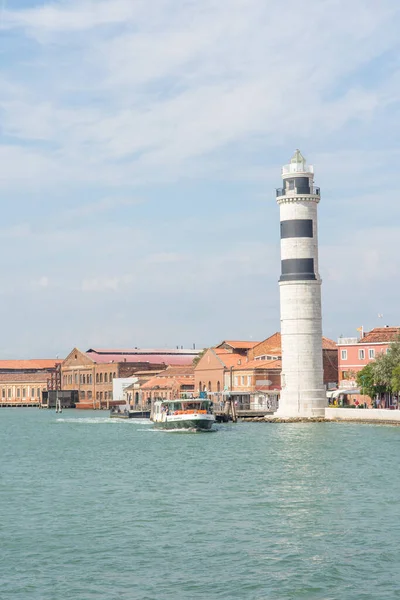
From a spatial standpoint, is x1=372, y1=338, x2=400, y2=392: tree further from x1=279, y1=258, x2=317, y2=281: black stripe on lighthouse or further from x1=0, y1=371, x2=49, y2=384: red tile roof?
x1=0, y1=371, x2=49, y2=384: red tile roof

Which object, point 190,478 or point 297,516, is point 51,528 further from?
point 190,478

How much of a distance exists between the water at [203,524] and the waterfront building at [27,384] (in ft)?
381

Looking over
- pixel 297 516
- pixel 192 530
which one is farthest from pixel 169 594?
pixel 297 516

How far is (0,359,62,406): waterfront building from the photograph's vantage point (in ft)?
562

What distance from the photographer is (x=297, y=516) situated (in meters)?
31.3

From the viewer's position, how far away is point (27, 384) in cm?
17875

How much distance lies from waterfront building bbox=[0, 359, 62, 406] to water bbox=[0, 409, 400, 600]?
116 meters

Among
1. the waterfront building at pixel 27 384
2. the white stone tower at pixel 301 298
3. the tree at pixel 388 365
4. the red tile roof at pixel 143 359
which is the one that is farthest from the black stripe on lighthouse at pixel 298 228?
the waterfront building at pixel 27 384

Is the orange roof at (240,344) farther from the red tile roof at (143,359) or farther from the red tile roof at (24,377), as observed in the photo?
the red tile roof at (24,377)

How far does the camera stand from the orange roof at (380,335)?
300 ft

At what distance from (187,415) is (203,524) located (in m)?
43.3

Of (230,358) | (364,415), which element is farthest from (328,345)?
(364,415)

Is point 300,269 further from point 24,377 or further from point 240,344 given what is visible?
point 24,377

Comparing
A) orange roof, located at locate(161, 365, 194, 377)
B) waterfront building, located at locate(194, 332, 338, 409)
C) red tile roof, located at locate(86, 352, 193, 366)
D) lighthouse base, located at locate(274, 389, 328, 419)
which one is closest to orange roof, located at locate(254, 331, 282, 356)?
waterfront building, located at locate(194, 332, 338, 409)
